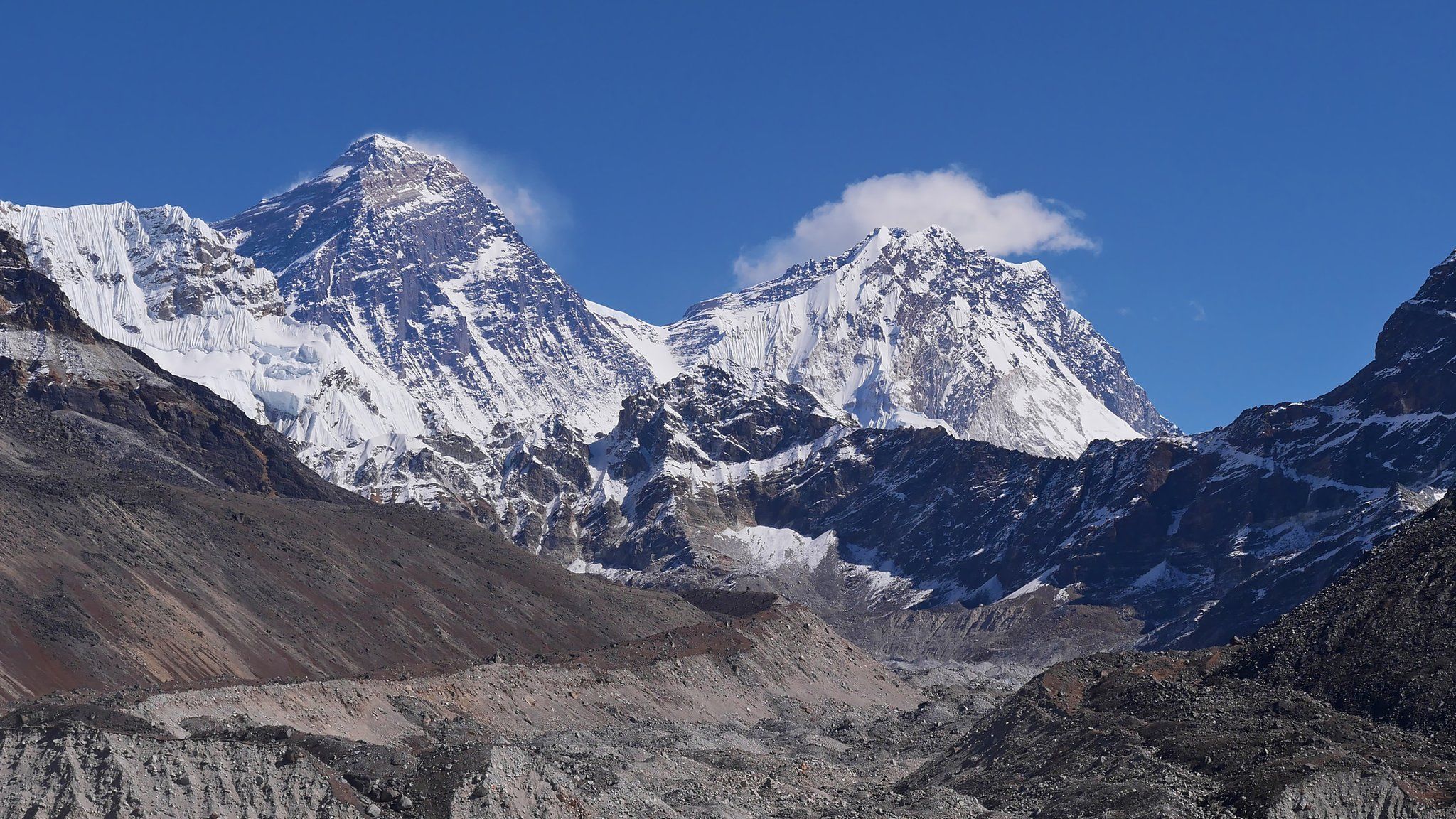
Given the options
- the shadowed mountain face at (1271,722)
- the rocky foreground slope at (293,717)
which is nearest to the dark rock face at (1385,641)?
the shadowed mountain face at (1271,722)

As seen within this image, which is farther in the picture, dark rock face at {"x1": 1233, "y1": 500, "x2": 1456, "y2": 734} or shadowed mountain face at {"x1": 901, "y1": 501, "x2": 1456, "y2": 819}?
dark rock face at {"x1": 1233, "y1": 500, "x2": 1456, "y2": 734}

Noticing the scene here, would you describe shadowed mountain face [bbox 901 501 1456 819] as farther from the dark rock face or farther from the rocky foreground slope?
the rocky foreground slope

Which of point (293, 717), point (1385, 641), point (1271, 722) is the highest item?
point (293, 717)

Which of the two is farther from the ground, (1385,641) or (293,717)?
(293,717)

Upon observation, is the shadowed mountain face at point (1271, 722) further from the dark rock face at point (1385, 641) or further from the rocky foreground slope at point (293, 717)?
the rocky foreground slope at point (293, 717)

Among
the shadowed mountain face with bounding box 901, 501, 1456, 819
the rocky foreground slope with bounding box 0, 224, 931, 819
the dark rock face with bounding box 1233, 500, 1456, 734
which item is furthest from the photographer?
the dark rock face with bounding box 1233, 500, 1456, 734

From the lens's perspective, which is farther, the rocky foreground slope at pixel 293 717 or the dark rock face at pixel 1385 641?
the dark rock face at pixel 1385 641

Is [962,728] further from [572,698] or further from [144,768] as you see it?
[144,768]

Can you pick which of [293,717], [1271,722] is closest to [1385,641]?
[1271,722]

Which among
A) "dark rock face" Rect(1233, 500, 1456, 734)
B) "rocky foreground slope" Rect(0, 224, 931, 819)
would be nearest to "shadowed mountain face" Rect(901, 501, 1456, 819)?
"dark rock face" Rect(1233, 500, 1456, 734)

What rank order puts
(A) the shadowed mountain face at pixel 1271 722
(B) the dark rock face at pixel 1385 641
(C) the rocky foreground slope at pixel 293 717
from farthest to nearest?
(B) the dark rock face at pixel 1385 641
(A) the shadowed mountain face at pixel 1271 722
(C) the rocky foreground slope at pixel 293 717

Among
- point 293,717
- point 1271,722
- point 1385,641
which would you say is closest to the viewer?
point 1271,722

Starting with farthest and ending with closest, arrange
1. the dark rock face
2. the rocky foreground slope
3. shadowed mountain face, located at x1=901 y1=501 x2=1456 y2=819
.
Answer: the dark rock face, shadowed mountain face, located at x1=901 y1=501 x2=1456 y2=819, the rocky foreground slope

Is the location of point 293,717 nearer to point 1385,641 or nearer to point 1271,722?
point 1271,722
